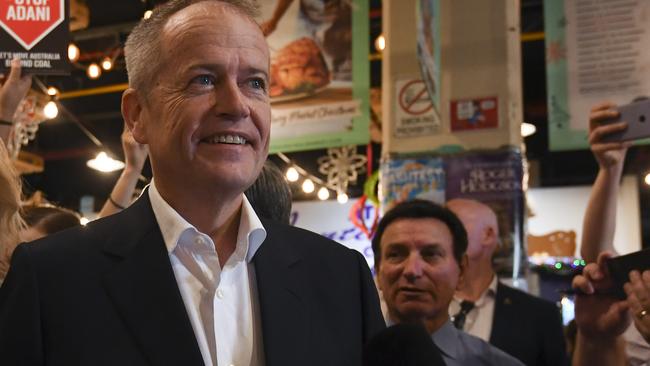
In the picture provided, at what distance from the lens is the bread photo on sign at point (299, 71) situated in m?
4.79

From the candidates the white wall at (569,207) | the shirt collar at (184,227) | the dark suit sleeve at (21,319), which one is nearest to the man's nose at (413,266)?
the shirt collar at (184,227)

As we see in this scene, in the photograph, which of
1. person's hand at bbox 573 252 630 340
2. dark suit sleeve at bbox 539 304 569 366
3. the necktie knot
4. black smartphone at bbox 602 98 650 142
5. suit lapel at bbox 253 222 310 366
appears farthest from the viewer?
the necktie knot

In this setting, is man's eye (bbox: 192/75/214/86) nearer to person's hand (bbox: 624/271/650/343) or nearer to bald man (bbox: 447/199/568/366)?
person's hand (bbox: 624/271/650/343)

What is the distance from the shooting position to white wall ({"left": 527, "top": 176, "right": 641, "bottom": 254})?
10.5m

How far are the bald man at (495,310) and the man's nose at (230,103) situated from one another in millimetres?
2035

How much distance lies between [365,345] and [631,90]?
3.05 metres

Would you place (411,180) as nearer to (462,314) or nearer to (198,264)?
(462,314)

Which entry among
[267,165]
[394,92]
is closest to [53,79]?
[394,92]

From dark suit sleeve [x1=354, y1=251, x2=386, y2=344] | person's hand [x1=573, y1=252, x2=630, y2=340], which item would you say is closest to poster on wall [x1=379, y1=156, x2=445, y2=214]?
person's hand [x1=573, y1=252, x2=630, y2=340]

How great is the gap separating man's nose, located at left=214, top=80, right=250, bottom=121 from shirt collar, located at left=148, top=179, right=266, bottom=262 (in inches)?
8.4

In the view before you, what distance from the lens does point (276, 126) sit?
15.6 ft

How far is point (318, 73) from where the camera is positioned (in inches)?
190

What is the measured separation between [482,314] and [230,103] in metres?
2.23

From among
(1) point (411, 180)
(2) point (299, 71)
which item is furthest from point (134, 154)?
(2) point (299, 71)
